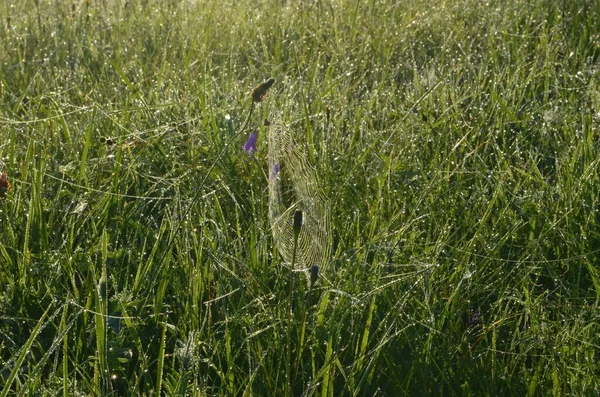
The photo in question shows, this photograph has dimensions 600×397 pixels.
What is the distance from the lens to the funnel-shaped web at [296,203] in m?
1.75

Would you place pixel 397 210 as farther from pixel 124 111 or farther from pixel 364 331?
pixel 124 111

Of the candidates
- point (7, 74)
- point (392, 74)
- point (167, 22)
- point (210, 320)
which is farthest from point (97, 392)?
point (167, 22)

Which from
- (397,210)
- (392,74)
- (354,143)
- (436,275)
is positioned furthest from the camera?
(392,74)

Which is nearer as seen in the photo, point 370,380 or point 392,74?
point 370,380

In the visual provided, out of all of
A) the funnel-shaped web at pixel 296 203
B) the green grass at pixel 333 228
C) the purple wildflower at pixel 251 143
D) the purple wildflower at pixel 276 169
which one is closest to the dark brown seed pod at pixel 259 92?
the green grass at pixel 333 228

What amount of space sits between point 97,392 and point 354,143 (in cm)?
113

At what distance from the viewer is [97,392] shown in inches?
54.1

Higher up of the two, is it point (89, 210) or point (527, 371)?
point (89, 210)

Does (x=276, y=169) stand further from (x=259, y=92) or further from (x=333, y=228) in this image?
(x=259, y=92)

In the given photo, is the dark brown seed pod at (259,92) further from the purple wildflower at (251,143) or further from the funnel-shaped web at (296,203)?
the purple wildflower at (251,143)

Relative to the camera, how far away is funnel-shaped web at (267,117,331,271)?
1.75 meters

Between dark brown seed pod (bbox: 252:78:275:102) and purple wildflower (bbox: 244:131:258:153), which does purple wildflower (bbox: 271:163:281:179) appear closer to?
purple wildflower (bbox: 244:131:258:153)

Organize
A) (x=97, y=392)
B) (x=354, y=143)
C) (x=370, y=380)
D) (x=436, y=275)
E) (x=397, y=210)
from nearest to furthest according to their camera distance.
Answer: (x=97, y=392), (x=370, y=380), (x=436, y=275), (x=397, y=210), (x=354, y=143)

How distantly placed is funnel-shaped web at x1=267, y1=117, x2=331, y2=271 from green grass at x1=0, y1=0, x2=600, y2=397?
4cm
